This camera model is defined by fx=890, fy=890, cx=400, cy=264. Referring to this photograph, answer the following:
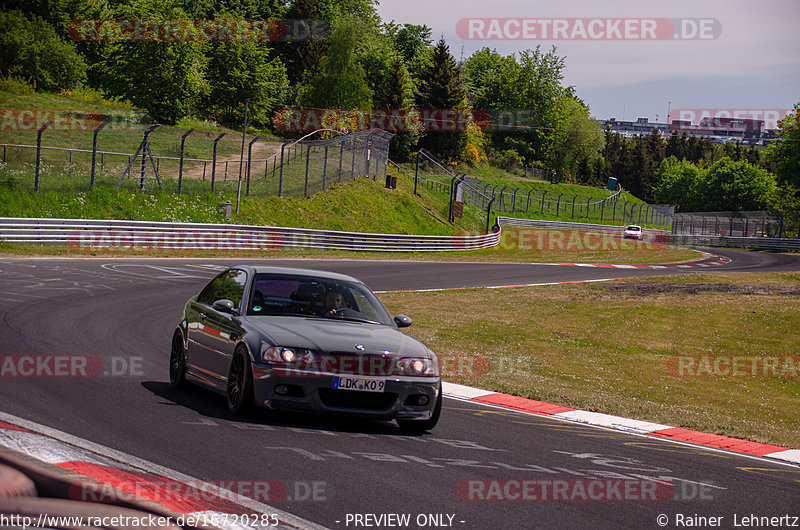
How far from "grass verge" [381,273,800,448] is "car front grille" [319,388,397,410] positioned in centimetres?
421

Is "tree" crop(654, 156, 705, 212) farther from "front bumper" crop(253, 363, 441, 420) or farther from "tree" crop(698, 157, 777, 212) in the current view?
"front bumper" crop(253, 363, 441, 420)

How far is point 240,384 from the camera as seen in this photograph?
26.6ft

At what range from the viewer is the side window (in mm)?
9281

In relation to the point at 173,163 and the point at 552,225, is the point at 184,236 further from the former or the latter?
the point at 552,225

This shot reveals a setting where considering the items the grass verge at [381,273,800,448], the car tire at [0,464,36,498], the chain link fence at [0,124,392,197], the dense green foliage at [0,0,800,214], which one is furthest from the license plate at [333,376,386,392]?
the dense green foliage at [0,0,800,214]

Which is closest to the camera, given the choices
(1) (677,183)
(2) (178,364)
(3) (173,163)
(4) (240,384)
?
(4) (240,384)

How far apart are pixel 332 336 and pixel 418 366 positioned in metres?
0.84

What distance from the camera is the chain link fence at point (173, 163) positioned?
34969 mm

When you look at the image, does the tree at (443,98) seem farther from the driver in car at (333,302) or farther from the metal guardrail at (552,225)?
the driver in car at (333,302)

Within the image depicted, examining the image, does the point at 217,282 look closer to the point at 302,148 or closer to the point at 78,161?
the point at 302,148

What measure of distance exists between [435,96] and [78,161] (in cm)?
5802

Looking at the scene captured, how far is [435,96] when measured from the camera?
328 feet

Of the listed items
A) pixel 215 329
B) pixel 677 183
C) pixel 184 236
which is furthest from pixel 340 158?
pixel 677 183

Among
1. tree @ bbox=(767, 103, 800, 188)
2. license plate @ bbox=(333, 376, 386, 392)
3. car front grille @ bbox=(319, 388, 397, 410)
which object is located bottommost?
car front grille @ bbox=(319, 388, 397, 410)
